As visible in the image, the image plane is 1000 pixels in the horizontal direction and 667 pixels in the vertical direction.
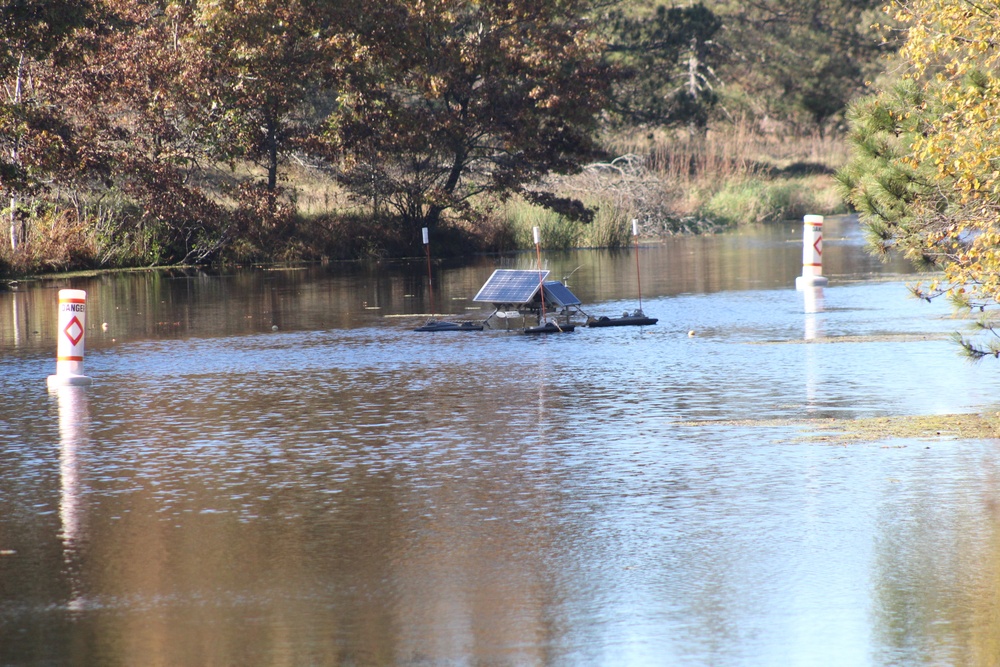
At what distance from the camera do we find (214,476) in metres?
9.33

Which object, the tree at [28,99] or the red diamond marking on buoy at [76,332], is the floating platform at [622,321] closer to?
the red diamond marking on buoy at [76,332]

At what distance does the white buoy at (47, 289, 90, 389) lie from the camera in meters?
13.4

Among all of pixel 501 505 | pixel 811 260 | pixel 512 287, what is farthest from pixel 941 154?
pixel 811 260

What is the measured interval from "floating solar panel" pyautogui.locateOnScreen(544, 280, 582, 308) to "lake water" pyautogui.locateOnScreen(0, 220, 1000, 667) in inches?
65.7

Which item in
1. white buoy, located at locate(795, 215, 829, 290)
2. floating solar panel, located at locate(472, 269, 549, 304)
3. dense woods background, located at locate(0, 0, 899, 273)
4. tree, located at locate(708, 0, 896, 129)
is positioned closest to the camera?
floating solar panel, located at locate(472, 269, 549, 304)

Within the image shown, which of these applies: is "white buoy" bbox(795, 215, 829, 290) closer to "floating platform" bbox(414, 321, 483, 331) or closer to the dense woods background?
"floating platform" bbox(414, 321, 483, 331)

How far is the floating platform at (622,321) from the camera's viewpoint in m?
18.3

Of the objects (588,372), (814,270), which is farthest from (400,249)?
(588,372)

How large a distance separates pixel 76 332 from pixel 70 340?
0.12 meters

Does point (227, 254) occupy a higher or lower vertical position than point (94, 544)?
higher

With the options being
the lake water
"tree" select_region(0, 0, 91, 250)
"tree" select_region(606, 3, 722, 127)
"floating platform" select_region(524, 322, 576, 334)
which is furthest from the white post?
"tree" select_region(606, 3, 722, 127)

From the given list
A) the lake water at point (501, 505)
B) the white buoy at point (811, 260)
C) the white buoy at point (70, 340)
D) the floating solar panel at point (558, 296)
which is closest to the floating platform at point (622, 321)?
the floating solar panel at point (558, 296)

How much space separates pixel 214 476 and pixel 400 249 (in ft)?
93.4

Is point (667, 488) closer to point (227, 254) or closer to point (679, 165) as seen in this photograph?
point (227, 254)
